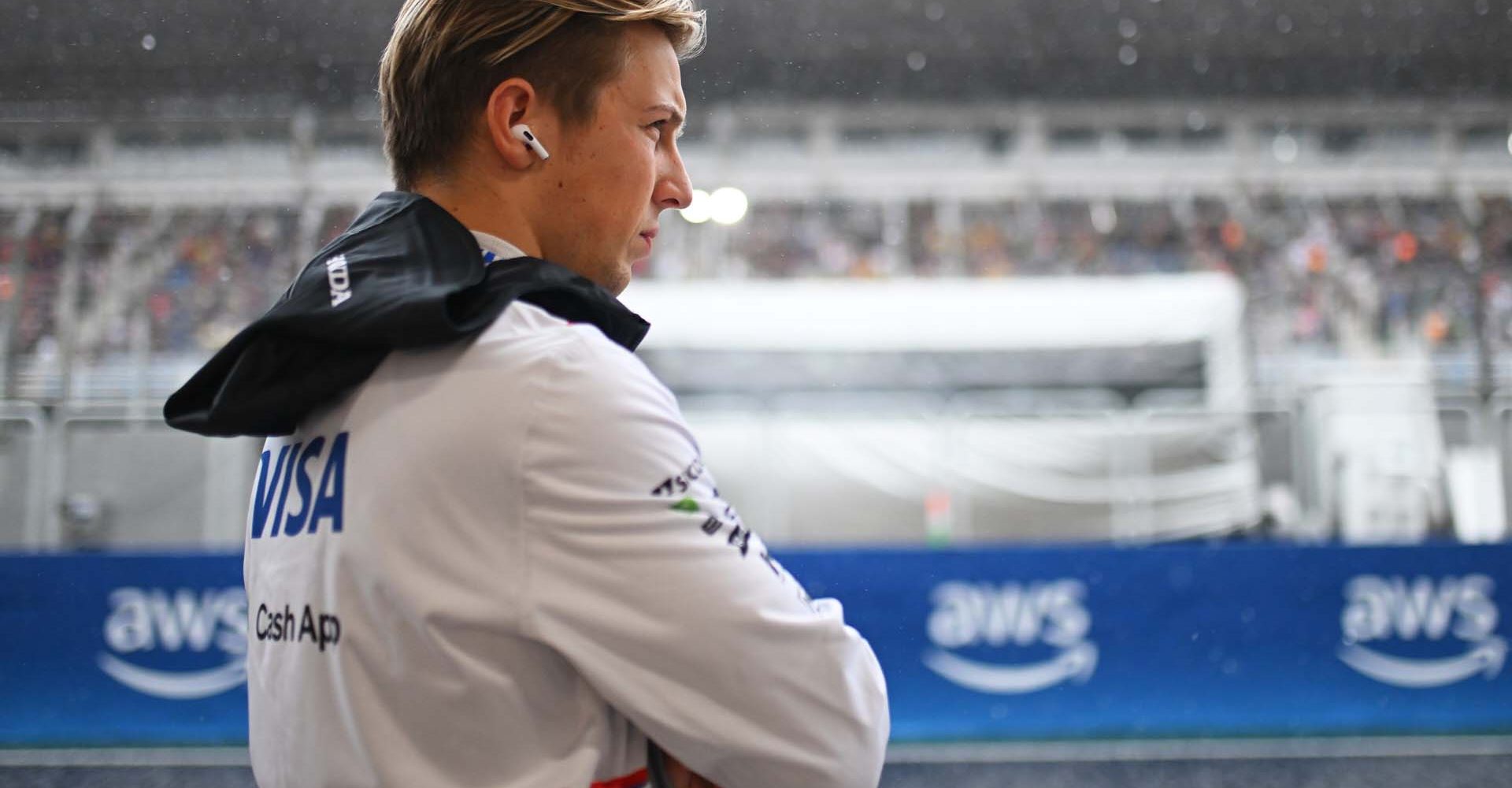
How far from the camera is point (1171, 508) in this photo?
3582 millimetres

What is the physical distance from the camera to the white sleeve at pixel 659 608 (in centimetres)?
37

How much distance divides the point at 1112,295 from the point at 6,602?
3.77 metres

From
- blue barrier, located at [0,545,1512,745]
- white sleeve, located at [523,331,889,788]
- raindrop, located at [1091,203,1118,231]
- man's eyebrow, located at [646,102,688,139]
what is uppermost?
raindrop, located at [1091,203,1118,231]

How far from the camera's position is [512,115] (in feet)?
1.54

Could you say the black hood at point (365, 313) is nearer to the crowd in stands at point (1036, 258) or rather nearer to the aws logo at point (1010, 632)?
the aws logo at point (1010, 632)

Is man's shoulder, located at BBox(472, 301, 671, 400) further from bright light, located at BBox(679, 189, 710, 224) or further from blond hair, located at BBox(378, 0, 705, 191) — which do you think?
bright light, located at BBox(679, 189, 710, 224)

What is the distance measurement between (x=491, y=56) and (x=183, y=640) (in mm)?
2197

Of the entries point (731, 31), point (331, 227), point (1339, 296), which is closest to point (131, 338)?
point (331, 227)

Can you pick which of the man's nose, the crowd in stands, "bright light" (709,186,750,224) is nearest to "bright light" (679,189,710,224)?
"bright light" (709,186,750,224)

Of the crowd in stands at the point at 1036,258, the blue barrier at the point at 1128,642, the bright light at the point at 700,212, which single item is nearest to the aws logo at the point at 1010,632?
the blue barrier at the point at 1128,642

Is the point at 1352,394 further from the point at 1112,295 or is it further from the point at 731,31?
the point at 731,31

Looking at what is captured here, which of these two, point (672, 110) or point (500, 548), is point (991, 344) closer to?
point (672, 110)

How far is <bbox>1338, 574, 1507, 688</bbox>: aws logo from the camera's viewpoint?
7.47ft

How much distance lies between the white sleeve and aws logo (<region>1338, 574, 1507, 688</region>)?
2.33 meters
